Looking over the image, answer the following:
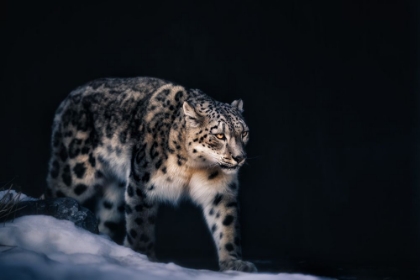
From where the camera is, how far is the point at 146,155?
6.72 metres

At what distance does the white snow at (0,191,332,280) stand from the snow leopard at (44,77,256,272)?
3.27ft

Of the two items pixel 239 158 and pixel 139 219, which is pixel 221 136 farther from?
pixel 139 219

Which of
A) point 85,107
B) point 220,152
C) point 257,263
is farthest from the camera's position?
point 85,107

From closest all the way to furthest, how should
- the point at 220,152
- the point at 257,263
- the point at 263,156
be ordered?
the point at 220,152 → the point at 257,263 → the point at 263,156

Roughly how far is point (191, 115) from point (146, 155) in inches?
26.3

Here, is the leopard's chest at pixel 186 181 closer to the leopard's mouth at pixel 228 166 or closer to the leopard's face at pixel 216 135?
the leopard's face at pixel 216 135

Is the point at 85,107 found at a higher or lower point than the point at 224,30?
lower

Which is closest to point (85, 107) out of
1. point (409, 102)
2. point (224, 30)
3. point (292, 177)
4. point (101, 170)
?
point (101, 170)

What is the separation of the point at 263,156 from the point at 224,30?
149cm

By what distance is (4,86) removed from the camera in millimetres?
7535

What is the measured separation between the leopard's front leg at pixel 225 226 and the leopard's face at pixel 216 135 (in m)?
0.40

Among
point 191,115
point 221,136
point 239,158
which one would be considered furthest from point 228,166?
point 191,115

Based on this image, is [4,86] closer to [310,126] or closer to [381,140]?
[310,126]

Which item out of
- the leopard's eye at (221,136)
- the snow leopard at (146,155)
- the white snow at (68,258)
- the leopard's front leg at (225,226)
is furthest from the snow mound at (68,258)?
the leopard's eye at (221,136)
